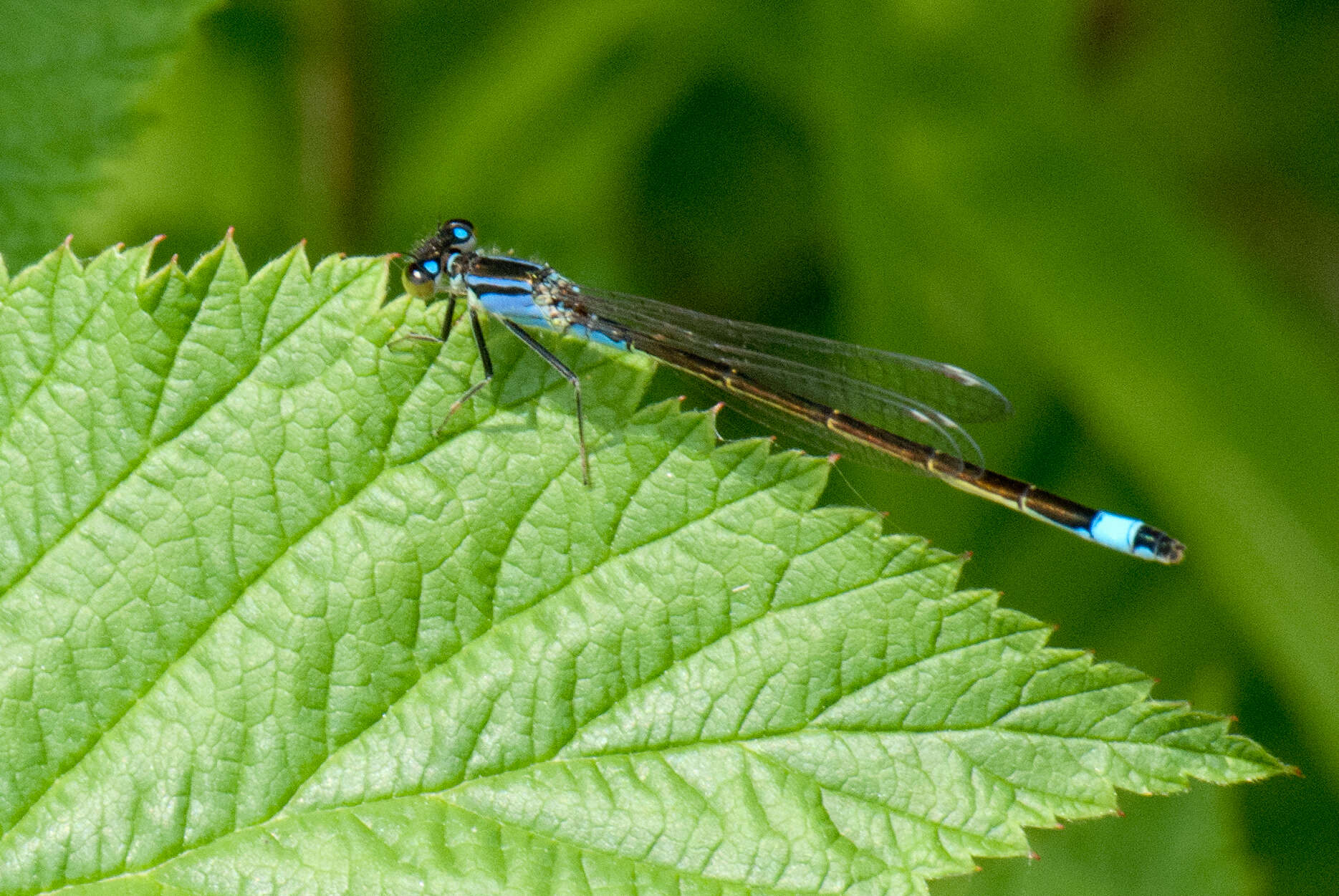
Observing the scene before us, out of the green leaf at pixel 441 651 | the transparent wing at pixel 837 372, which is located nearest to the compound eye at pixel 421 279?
the transparent wing at pixel 837 372

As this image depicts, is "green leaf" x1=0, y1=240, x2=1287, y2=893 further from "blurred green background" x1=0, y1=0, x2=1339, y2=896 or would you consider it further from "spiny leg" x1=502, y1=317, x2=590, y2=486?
"blurred green background" x1=0, y1=0, x2=1339, y2=896

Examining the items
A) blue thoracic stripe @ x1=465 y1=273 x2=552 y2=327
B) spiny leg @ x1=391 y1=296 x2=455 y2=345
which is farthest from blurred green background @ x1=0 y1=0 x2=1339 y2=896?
spiny leg @ x1=391 y1=296 x2=455 y2=345

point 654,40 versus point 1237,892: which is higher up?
point 654,40

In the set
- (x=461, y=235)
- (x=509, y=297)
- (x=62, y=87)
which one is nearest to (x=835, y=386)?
(x=509, y=297)

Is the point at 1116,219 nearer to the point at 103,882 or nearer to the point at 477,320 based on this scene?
the point at 477,320

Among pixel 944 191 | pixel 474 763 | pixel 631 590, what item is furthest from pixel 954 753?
pixel 944 191

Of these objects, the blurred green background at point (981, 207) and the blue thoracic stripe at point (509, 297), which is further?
the blurred green background at point (981, 207)

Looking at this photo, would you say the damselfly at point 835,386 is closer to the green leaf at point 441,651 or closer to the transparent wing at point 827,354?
the transparent wing at point 827,354

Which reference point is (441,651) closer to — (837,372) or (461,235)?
(461,235)
